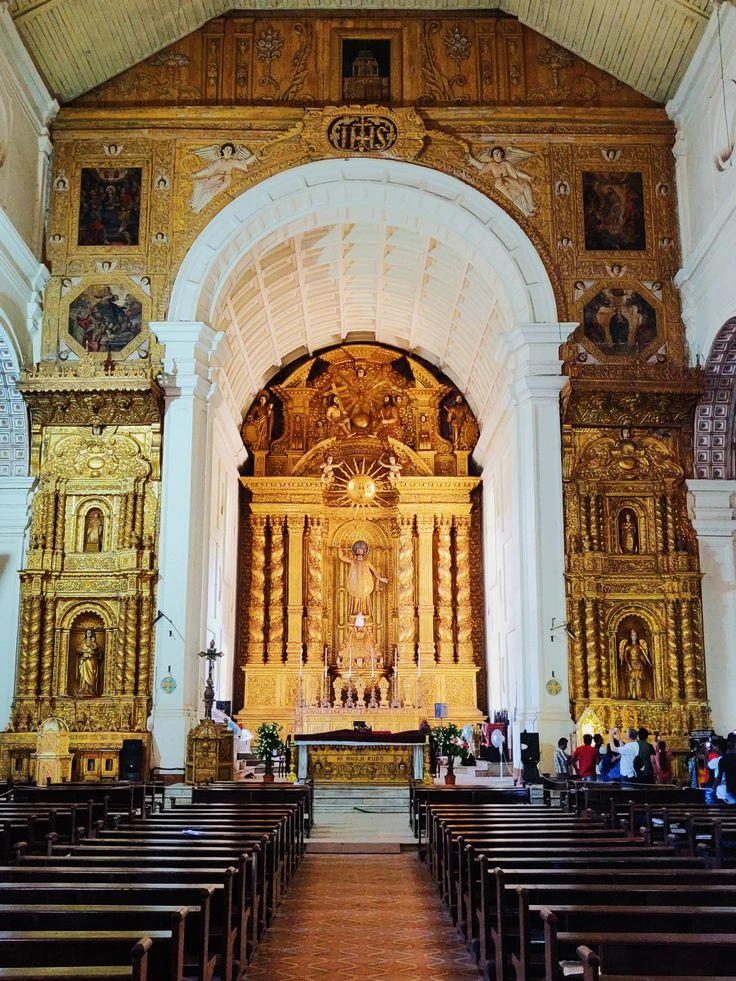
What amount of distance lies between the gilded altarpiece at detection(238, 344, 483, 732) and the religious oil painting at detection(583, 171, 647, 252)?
9066mm

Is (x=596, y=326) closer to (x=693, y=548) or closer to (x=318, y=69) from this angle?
(x=693, y=548)

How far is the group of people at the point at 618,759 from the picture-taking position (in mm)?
14552

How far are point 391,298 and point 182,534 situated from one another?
9950 millimetres

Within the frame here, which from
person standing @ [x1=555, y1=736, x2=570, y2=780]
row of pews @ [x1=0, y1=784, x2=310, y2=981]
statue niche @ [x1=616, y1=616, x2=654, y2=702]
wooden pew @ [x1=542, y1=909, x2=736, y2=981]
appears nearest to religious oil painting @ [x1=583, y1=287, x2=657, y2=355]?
statue niche @ [x1=616, y1=616, x2=654, y2=702]

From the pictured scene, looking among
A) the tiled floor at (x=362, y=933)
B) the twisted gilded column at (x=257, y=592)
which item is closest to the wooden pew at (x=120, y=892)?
the tiled floor at (x=362, y=933)

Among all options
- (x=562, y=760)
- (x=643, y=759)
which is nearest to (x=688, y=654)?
(x=562, y=760)

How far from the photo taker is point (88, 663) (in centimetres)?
1897

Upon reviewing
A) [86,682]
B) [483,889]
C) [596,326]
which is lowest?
[483,889]

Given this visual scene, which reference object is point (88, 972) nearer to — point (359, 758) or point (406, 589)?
point (359, 758)

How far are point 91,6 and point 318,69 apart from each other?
4328mm

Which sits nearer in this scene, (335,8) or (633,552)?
(633,552)

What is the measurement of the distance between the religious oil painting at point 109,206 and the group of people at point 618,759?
1192 cm

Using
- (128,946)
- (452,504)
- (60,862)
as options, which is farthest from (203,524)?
(128,946)

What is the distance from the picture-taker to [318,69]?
2075 centimetres
